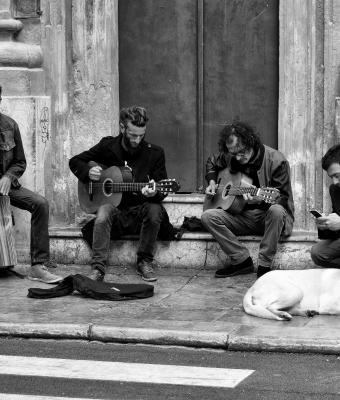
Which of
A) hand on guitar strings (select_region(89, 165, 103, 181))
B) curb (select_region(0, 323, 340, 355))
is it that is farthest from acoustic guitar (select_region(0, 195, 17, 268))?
curb (select_region(0, 323, 340, 355))

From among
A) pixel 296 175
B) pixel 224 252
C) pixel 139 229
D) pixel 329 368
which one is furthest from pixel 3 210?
pixel 329 368

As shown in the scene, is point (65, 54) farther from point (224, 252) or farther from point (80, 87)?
point (224, 252)

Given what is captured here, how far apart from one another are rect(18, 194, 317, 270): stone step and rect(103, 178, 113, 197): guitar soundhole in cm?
48

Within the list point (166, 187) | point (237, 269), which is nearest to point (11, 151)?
point (166, 187)

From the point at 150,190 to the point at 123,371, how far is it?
11.1ft

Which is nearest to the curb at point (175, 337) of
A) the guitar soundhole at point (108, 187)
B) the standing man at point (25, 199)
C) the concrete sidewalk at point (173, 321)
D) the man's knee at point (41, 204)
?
the concrete sidewalk at point (173, 321)

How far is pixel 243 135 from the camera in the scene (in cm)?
1045

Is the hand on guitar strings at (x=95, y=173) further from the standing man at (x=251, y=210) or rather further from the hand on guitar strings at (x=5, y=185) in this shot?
the standing man at (x=251, y=210)

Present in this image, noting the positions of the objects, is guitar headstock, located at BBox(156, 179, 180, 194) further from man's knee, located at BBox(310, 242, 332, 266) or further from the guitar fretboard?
man's knee, located at BBox(310, 242, 332, 266)

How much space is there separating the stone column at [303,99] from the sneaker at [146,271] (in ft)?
5.11

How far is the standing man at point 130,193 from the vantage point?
10578 millimetres

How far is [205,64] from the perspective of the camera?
458 inches

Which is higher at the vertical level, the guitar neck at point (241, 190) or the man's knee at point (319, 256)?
the guitar neck at point (241, 190)

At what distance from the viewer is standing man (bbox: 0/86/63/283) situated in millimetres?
10562
